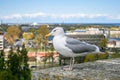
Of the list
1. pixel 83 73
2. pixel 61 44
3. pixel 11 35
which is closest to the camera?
pixel 83 73

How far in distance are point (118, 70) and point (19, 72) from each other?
1.42 m

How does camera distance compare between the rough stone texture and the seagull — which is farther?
the seagull

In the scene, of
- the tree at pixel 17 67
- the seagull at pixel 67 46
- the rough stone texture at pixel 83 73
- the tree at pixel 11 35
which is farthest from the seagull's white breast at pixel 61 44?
the tree at pixel 11 35

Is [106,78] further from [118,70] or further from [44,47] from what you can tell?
[44,47]

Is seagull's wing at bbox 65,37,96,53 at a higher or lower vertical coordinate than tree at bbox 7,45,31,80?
higher

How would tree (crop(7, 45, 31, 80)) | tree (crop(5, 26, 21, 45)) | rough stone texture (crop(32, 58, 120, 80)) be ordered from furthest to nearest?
tree (crop(5, 26, 21, 45))
tree (crop(7, 45, 31, 80))
rough stone texture (crop(32, 58, 120, 80))

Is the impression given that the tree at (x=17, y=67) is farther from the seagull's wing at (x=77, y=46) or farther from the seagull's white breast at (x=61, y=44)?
the seagull's wing at (x=77, y=46)

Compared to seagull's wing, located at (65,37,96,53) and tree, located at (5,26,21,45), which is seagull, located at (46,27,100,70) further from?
tree, located at (5,26,21,45)

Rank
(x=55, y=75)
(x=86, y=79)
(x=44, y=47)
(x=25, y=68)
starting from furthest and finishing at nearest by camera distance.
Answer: (x=44, y=47)
(x=25, y=68)
(x=55, y=75)
(x=86, y=79)

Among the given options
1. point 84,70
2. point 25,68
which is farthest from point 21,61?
point 84,70

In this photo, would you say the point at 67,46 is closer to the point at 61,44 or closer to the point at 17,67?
the point at 61,44

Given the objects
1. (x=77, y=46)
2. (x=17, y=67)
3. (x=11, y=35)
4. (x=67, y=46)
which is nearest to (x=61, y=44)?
(x=67, y=46)

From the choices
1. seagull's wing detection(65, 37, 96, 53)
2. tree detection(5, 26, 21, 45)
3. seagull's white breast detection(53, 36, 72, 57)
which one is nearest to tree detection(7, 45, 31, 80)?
seagull's white breast detection(53, 36, 72, 57)

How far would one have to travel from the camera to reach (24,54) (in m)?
5.02
